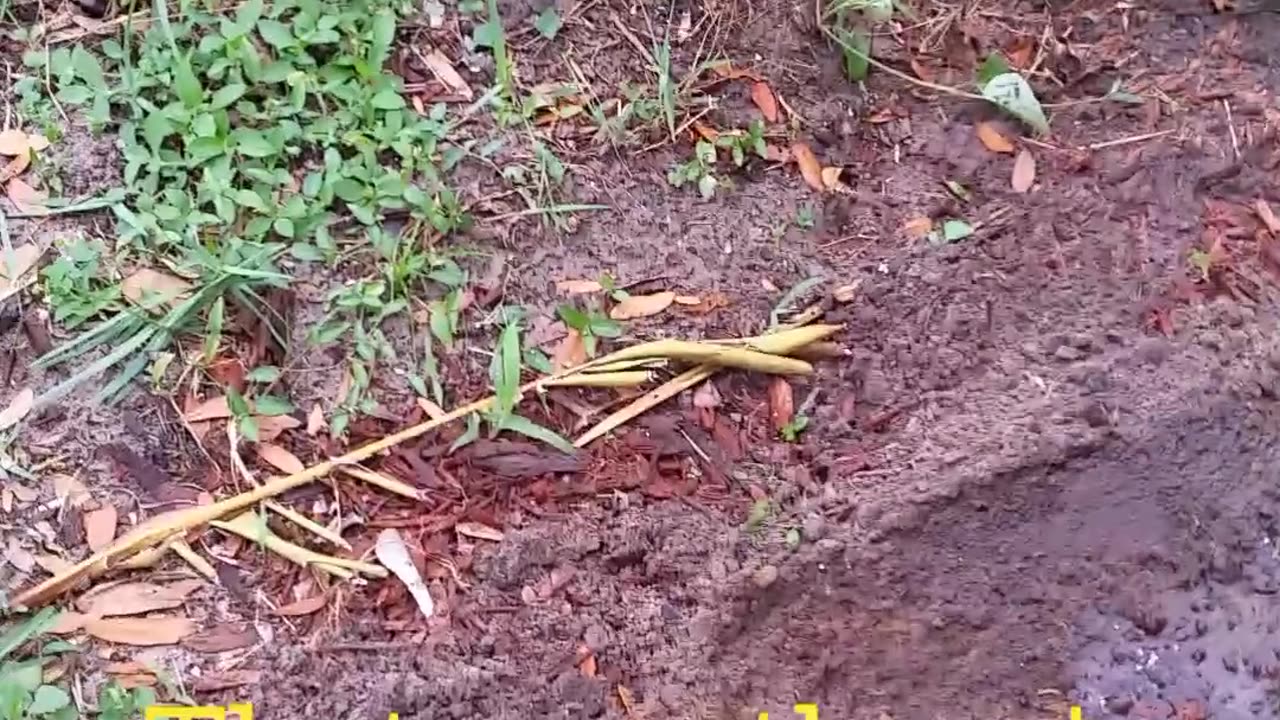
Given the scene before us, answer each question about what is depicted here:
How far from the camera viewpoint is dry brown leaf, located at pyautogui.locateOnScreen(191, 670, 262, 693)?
163cm

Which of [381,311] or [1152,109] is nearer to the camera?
[381,311]

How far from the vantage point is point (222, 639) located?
1.67 metres

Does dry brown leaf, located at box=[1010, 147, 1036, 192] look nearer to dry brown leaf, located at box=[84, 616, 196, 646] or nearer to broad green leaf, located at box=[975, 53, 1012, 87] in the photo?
broad green leaf, located at box=[975, 53, 1012, 87]

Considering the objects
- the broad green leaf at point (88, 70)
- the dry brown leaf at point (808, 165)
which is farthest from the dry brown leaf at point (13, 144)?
the dry brown leaf at point (808, 165)

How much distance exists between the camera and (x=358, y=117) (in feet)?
6.22

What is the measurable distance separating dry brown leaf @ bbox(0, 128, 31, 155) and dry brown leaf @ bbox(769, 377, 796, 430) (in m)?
1.08

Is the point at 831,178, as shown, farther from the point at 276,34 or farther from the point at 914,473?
the point at 276,34

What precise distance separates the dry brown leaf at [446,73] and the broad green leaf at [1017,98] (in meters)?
0.76

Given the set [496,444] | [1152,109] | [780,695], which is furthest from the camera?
[1152,109]

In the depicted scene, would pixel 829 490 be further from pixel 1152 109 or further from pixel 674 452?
pixel 1152 109

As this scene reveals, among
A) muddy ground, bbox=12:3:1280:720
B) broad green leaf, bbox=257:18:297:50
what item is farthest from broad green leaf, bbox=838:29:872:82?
broad green leaf, bbox=257:18:297:50

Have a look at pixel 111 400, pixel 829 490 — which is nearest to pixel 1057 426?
pixel 829 490

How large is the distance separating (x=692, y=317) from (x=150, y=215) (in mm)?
746

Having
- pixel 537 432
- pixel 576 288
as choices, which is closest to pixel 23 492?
pixel 537 432
